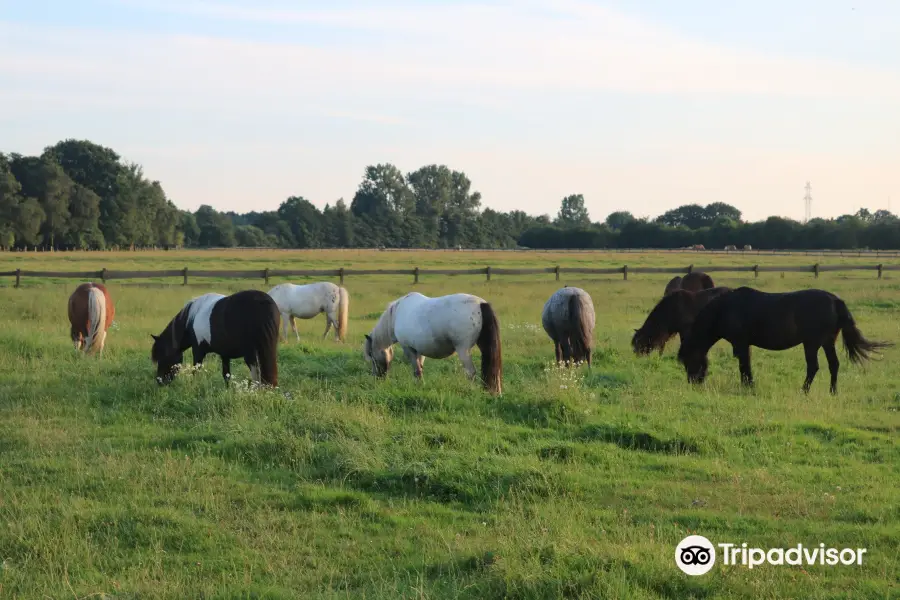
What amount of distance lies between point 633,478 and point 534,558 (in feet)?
7.78

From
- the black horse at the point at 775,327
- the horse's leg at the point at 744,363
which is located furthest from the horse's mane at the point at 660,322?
the horse's leg at the point at 744,363

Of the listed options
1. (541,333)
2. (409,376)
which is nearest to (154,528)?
(409,376)

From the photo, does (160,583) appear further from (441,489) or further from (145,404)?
(145,404)

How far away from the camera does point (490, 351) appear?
10242 millimetres

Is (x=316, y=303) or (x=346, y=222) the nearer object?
(x=316, y=303)

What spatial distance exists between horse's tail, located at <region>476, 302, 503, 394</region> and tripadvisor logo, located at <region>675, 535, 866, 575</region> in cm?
482

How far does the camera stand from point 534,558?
5.04m

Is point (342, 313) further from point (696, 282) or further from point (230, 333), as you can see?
point (230, 333)

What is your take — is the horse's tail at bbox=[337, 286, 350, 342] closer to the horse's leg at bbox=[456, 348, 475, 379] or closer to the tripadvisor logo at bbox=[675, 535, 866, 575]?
the horse's leg at bbox=[456, 348, 475, 379]

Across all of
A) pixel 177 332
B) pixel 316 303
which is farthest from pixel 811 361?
pixel 316 303

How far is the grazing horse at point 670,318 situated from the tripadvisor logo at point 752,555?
805 centimetres

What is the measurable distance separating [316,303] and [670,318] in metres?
7.98

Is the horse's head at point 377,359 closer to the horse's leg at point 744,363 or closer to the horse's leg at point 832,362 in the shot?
the horse's leg at point 744,363

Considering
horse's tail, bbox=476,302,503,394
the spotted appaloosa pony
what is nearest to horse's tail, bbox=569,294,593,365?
horse's tail, bbox=476,302,503,394
